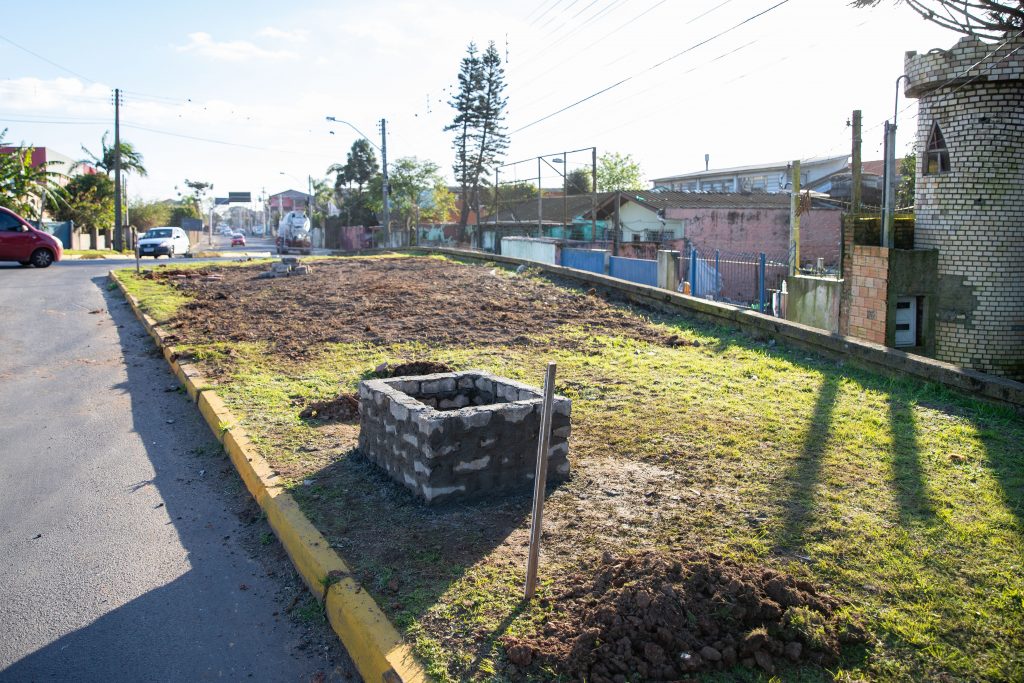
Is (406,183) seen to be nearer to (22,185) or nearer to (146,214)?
(146,214)

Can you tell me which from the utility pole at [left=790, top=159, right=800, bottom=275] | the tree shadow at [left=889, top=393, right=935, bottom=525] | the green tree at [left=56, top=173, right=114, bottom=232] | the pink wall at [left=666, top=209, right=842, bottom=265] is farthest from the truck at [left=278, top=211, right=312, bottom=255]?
the tree shadow at [left=889, top=393, right=935, bottom=525]

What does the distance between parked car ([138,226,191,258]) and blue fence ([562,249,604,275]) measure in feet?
62.8

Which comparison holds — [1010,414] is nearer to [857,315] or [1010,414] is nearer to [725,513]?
[725,513]

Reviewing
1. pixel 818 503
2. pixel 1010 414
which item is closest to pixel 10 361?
pixel 818 503

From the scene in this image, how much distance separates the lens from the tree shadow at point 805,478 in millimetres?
4562

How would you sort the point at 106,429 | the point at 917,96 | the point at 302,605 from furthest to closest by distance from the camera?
the point at 917,96 < the point at 106,429 < the point at 302,605

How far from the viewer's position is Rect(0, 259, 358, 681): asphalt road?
12.6 feet

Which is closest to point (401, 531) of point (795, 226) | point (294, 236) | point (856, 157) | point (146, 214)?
point (856, 157)

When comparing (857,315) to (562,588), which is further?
(857,315)

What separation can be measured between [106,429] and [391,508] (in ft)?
13.4

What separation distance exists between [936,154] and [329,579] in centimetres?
1302

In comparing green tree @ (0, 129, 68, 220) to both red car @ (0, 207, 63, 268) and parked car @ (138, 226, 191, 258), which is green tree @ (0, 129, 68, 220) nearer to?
parked car @ (138, 226, 191, 258)

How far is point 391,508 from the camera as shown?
520 cm

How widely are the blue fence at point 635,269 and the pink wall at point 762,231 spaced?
695 inches
